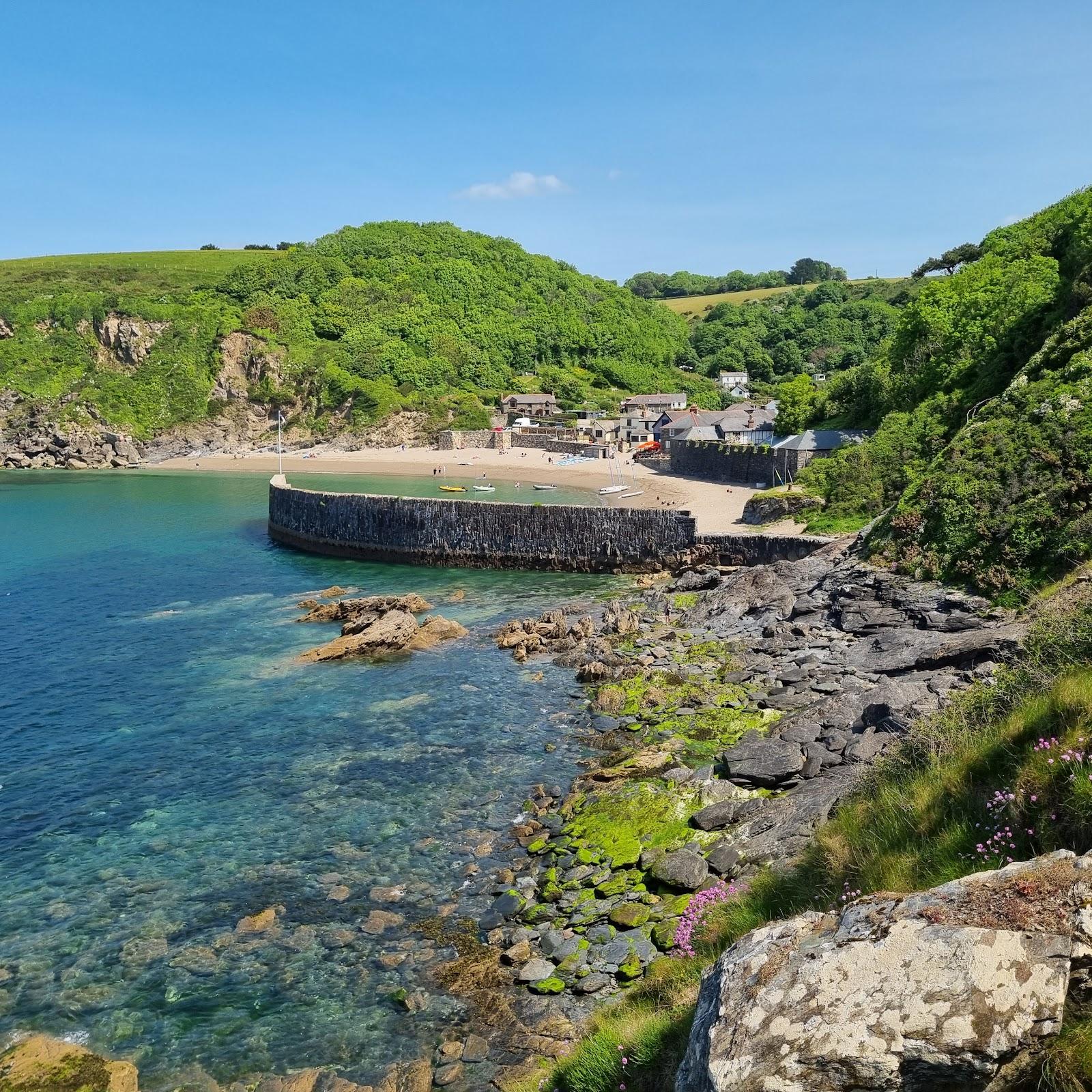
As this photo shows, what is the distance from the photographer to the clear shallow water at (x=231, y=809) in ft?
43.7

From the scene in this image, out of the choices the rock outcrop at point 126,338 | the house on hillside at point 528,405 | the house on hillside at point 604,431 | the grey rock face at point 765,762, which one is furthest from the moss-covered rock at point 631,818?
the rock outcrop at point 126,338

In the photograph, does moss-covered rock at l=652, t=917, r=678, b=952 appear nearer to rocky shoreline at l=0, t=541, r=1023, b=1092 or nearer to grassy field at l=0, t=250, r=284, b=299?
rocky shoreline at l=0, t=541, r=1023, b=1092

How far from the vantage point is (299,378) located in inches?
5123

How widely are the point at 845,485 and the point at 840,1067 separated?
143 feet

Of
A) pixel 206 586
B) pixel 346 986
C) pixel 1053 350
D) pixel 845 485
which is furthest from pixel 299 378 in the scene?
pixel 346 986

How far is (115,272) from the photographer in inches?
6619

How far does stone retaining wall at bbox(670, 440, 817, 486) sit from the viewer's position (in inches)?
2480

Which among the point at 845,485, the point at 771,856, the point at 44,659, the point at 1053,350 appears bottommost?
the point at 44,659

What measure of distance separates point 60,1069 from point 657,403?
118 metres

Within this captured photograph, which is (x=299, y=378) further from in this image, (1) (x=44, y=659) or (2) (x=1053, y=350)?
(2) (x=1053, y=350)

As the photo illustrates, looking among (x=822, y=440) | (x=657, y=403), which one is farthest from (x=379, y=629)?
(x=657, y=403)

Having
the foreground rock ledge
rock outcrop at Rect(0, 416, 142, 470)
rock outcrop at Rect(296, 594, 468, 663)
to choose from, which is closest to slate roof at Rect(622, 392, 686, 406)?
rock outcrop at Rect(0, 416, 142, 470)

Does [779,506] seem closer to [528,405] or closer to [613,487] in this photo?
[613,487]

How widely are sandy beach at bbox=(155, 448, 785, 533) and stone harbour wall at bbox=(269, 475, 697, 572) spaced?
12.0 feet
